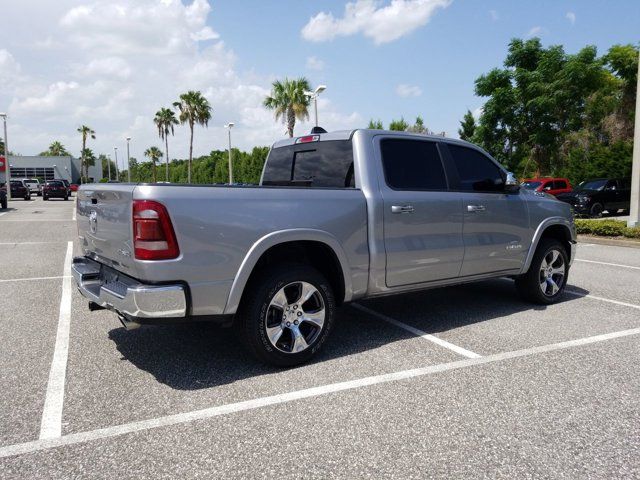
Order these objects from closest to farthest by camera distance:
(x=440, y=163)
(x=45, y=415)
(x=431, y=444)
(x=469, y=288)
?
1. (x=431, y=444)
2. (x=45, y=415)
3. (x=440, y=163)
4. (x=469, y=288)

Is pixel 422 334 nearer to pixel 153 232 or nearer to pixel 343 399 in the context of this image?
pixel 343 399

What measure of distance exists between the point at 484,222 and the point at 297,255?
214cm

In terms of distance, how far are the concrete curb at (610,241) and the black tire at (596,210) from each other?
7.82 meters

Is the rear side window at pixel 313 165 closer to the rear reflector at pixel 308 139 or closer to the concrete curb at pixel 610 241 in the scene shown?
the rear reflector at pixel 308 139

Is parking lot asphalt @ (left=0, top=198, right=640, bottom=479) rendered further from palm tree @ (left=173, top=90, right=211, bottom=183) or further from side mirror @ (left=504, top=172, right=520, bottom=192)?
palm tree @ (left=173, top=90, right=211, bottom=183)

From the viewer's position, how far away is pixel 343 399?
3.41 m

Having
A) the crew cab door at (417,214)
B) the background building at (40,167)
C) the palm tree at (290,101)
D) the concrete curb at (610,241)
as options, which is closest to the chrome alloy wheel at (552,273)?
the crew cab door at (417,214)

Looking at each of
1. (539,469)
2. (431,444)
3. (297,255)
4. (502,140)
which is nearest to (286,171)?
(297,255)

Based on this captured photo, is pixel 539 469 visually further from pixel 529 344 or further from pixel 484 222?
pixel 484 222

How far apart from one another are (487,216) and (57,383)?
13.6 ft

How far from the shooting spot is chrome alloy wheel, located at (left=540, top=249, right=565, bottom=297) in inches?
235

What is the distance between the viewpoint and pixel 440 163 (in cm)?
502

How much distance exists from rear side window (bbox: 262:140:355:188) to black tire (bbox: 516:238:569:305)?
2.71 m

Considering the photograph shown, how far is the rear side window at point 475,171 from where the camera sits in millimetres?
5168
